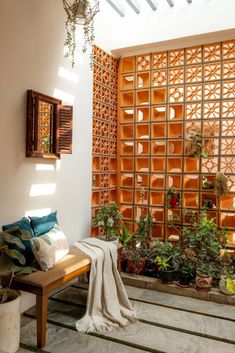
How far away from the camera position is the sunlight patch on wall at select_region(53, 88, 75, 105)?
10.8 feet

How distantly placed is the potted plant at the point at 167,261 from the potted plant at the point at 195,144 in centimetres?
122

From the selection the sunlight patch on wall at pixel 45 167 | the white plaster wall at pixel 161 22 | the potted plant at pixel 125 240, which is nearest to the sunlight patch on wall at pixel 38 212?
the sunlight patch on wall at pixel 45 167

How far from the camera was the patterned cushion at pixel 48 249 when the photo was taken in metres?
2.58

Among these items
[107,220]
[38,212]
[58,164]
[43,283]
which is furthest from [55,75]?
[43,283]

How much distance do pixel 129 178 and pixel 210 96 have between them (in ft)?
5.17

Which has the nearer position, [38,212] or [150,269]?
[38,212]

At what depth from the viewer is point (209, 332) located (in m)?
2.63

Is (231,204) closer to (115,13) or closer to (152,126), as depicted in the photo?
(152,126)

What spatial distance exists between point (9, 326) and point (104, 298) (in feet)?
3.03

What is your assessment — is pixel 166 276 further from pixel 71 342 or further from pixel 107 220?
pixel 71 342

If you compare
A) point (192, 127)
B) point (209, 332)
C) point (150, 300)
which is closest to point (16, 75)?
point (192, 127)

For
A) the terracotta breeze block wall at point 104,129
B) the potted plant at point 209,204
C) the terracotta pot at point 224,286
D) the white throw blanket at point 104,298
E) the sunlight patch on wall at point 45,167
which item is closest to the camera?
the white throw blanket at point 104,298

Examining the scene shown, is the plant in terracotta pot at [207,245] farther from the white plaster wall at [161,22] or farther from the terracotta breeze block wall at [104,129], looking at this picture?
the white plaster wall at [161,22]

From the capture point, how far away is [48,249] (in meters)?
2.62
